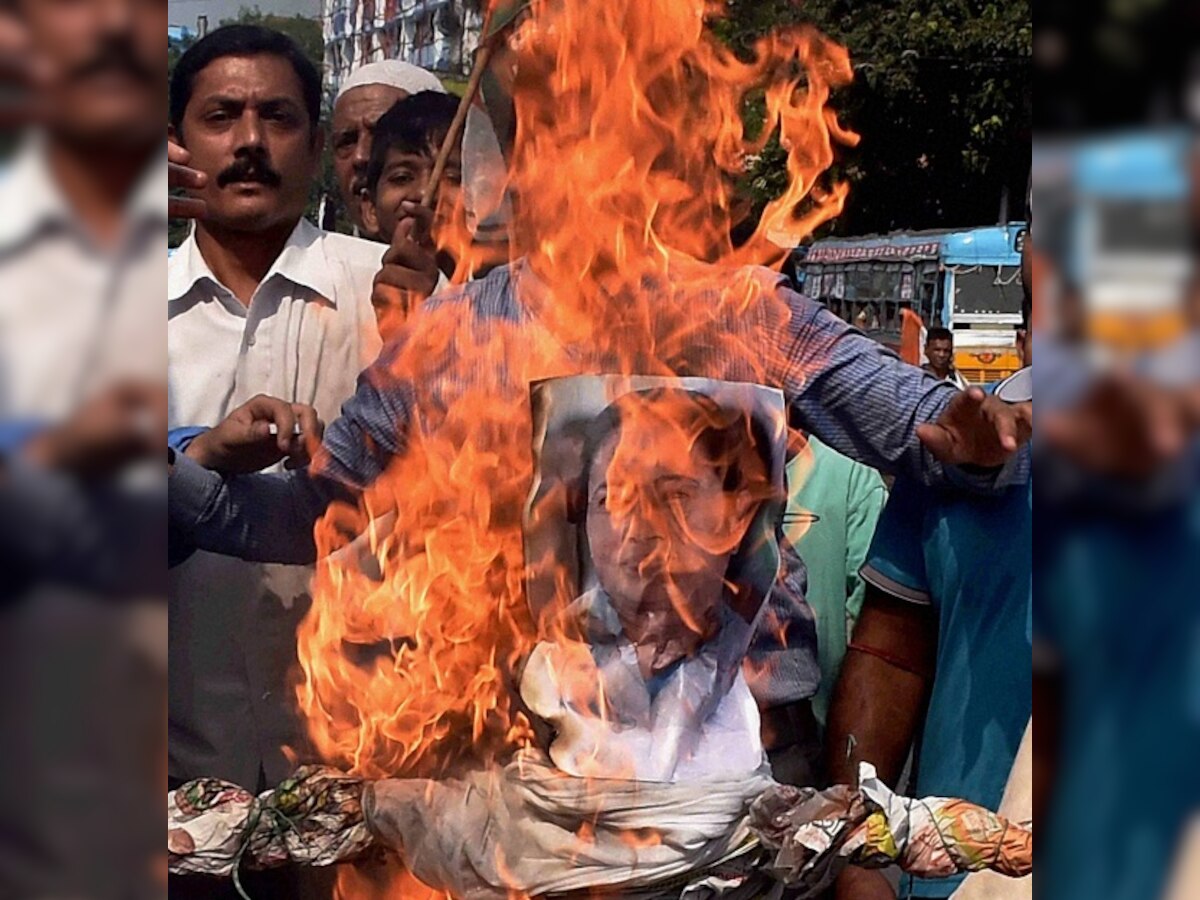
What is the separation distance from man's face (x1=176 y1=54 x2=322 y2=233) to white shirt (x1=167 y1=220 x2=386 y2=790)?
77 millimetres

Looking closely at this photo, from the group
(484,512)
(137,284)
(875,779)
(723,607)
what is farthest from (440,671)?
(137,284)

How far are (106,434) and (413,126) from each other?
39.7 inches

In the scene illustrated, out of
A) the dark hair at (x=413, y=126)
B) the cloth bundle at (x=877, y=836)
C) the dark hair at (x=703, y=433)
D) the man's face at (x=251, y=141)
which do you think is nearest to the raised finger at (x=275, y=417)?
the man's face at (x=251, y=141)

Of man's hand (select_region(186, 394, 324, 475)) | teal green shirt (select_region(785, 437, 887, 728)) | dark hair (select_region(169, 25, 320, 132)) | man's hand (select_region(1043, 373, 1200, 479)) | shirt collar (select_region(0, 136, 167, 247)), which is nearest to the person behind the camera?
shirt collar (select_region(0, 136, 167, 247))

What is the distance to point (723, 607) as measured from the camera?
3.12 m

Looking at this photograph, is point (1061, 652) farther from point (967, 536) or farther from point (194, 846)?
point (194, 846)

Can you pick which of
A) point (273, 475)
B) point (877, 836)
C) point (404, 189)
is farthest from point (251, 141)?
point (877, 836)

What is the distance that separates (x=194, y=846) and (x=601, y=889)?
2.37 feet

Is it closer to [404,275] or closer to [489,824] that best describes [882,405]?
[404,275]

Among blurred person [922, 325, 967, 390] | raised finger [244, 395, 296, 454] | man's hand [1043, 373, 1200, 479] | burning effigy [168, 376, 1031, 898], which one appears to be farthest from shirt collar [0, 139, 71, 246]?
blurred person [922, 325, 967, 390]

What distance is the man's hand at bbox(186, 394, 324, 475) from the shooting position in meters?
3.01

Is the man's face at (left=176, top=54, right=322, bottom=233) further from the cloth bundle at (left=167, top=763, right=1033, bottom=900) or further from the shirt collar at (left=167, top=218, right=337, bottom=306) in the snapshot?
the cloth bundle at (left=167, top=763, right=1033, bottom=900)

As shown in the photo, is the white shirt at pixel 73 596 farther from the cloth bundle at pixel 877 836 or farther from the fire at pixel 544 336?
the cloth bundle at pixel 877 836

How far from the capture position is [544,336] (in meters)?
3.07
